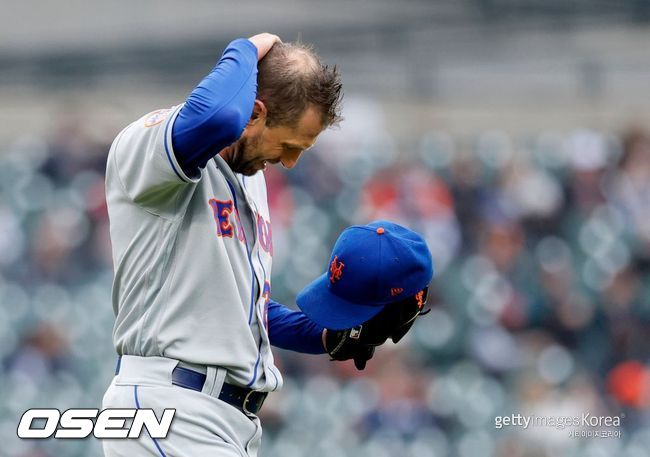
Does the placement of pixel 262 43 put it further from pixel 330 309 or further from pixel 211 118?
pixel 330 309


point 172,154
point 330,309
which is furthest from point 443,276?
point 172,154

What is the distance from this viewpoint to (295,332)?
2994 millimetres

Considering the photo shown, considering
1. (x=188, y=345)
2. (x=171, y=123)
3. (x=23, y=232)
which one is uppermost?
(x=171, y=123)

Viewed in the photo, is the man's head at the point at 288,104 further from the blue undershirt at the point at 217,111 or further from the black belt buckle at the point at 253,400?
the black belt buckle at the point at 253,400

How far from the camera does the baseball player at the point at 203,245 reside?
2.38 metres

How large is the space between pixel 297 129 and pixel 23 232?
5.04 metres

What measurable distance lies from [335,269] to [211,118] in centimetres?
67

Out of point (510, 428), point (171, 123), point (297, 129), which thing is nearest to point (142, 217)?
point (171, 123)

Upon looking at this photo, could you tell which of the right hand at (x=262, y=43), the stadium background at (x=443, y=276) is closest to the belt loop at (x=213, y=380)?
the right hand at (x=262, y=43)

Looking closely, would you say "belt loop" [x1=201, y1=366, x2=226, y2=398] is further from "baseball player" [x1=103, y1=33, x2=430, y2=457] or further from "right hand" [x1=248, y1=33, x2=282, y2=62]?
"right hand" [x1=248, y1=33, x2=282, y2=62]

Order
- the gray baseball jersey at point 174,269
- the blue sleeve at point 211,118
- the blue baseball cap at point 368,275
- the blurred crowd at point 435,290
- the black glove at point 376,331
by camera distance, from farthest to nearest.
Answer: the blurred crowd at point 435,290, the black glove at point 376,331, the blue baseball cap at point 368,275, the gray baseball jersey at point 174,269, the blue sleeve at point 211,118

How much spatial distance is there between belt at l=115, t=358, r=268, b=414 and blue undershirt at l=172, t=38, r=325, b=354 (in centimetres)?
46

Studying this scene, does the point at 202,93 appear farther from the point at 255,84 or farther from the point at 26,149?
the point at 26,149

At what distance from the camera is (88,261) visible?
7.21 m
